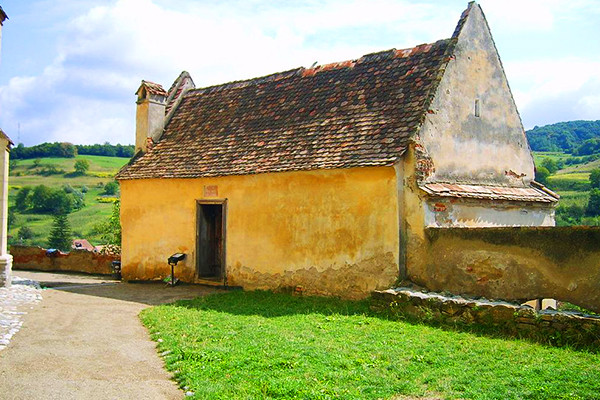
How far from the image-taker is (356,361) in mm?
7734

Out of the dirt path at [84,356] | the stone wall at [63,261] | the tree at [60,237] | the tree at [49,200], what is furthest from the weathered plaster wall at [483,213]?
the tree at [49,200]

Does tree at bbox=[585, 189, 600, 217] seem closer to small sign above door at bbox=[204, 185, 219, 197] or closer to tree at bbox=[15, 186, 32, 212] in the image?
small sign above door at bbox=[204, 185, 219, 197]

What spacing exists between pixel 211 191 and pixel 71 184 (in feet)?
215

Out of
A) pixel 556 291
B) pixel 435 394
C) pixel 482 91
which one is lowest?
pixel 435 394

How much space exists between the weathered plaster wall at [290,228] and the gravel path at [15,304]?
3.67 metres

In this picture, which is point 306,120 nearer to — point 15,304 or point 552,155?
point 15,304

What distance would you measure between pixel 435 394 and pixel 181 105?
16.4 meters

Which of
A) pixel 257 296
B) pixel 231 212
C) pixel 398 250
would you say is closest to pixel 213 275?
pixel 231 212

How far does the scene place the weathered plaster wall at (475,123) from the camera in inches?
519

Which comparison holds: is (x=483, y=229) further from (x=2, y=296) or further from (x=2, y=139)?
(x=2, y=139)

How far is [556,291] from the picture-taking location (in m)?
9.86

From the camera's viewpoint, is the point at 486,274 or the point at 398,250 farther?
the point at 398,250

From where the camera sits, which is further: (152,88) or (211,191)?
(152,88)

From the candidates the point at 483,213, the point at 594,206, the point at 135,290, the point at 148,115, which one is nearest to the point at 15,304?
the point at 135,290
